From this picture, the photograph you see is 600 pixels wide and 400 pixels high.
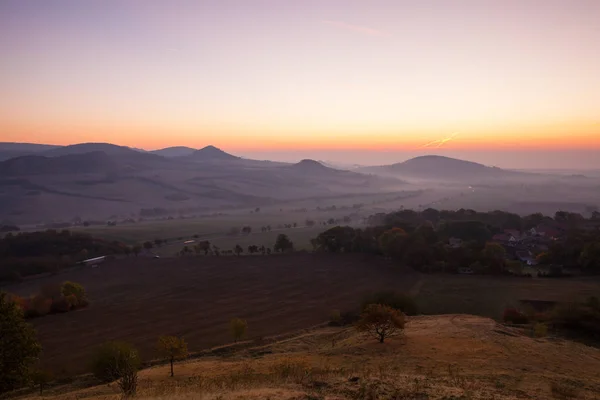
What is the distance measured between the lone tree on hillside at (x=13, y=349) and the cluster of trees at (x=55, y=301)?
31.2m

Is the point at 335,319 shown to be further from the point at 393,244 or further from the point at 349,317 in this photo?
the point at 393,244

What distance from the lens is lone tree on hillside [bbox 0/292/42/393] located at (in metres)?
19.6

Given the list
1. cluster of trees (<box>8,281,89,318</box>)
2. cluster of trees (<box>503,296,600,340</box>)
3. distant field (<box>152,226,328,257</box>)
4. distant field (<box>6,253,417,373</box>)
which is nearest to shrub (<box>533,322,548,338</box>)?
cluster of trees (<box>503,296,600,340</box>)

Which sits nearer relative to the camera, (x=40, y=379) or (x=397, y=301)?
(x=40, y=379)

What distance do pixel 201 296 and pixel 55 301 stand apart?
57.9 feet

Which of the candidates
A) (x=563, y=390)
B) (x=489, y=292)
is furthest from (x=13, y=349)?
(x=489, y=292)

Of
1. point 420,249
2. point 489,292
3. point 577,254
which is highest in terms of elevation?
point 420,249

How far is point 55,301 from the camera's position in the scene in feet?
166

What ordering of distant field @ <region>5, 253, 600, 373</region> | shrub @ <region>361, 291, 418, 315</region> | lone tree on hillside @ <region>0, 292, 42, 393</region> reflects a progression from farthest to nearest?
distant field @ <region>5, 253, 600, 373</region> < shrub @ <region>361, 291, 418, 315</region> < lone tree on hillside @ <region>0, 292, 42, 393</region>

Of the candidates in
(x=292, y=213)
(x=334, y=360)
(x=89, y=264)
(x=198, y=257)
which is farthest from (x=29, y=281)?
(x=292, y=213)

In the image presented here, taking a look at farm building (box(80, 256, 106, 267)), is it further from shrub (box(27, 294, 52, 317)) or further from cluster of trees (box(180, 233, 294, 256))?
shrub (box(27, 294, 52, 317))

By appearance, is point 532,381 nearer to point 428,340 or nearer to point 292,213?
point 428,340

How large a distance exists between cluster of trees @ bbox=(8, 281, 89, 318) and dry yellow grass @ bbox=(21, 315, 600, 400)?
27.5 m

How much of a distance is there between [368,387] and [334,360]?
7738 mm
